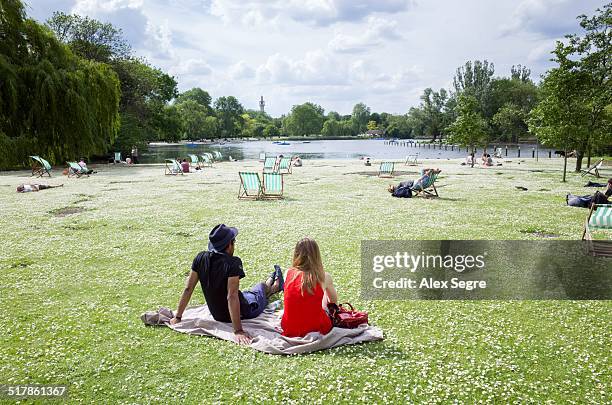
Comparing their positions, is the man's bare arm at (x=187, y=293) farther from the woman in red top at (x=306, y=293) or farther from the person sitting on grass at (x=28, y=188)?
the person sitting on grass at (x=28, y=188)

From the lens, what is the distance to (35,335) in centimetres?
588

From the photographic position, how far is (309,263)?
5438mm

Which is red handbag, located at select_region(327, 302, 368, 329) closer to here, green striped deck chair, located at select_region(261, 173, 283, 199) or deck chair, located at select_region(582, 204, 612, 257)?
deck chair, located at select_region(582, 204, 612, 257)

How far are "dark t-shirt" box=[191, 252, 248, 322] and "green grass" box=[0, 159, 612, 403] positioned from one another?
48 centimetres

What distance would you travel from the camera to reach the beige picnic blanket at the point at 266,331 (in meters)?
5.41

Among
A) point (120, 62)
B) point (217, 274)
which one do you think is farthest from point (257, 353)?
point (120, 62)

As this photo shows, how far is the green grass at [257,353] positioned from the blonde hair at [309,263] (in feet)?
2.90

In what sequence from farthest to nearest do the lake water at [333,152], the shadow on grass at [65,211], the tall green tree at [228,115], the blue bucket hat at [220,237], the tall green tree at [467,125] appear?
the tall green tree at [228,115], the lake water at [333,152], the tall green tree at [467,125], the shadow on grass at [65,211], the blue bucket hat at [220,237]

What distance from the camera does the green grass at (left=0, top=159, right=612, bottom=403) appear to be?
464cm

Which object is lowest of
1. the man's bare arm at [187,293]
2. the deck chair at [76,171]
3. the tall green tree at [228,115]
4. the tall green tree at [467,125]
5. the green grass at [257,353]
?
the green grass at [257,353]

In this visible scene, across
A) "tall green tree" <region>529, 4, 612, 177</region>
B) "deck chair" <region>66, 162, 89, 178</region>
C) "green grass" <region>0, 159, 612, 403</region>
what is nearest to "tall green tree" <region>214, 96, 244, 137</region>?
"deck chair" <region>66, 162, 89, 178</region>

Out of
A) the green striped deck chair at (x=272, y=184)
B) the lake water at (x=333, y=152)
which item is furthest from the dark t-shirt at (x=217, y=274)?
the lake water at (x=333, y=152)

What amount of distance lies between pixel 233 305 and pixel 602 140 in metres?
32.7

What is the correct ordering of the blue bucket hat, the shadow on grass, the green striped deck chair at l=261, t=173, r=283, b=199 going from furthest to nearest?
the green striped deck chair at l=261, t=173, r=283, b=199 < the shadow on grass < the blue bucket hat
